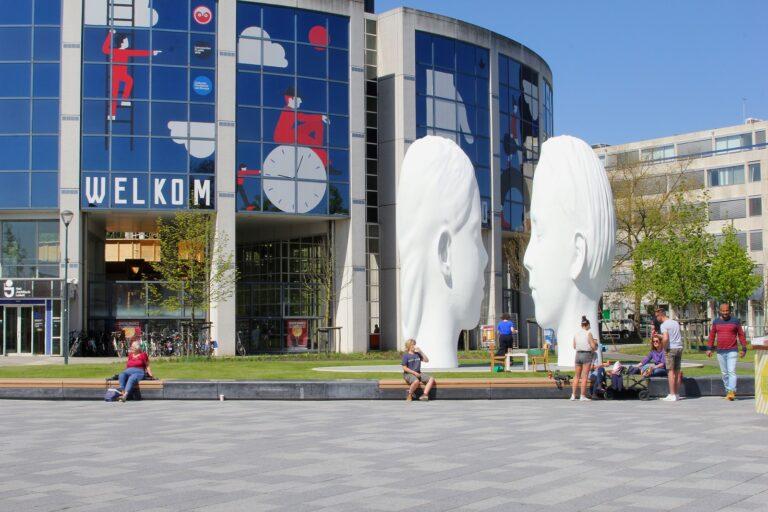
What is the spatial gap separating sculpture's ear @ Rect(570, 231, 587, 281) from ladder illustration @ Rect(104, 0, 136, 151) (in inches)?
986

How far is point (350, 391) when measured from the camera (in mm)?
20656

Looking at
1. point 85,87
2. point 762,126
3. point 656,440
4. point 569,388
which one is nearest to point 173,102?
point 85,87

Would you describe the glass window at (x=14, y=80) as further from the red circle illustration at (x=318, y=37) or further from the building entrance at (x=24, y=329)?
the red circle illustration at (x=318, y=37)

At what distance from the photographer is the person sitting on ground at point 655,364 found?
66.8 feet

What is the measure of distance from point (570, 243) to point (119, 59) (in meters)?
26.4

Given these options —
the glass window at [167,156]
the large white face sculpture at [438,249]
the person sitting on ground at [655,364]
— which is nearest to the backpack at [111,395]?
the large white face sculpture at [438,249]

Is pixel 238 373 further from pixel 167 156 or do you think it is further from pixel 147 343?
pixel 167 156

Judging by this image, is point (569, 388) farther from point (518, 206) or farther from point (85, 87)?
point (518, 206)

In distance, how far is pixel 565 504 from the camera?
870 centimetres

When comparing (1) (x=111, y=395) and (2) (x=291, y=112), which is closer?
(1) (x=111, y=395)

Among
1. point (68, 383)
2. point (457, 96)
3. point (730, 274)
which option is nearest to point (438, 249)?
point (68, 383)

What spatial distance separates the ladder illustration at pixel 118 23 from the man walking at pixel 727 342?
31.1 meters

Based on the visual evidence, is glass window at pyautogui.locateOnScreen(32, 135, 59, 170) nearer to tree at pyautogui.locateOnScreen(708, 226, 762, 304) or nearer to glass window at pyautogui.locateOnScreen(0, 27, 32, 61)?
glass window at pyautogui.locateOnScreen(0, 27, 32, 61)

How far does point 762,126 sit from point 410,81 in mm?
51740
